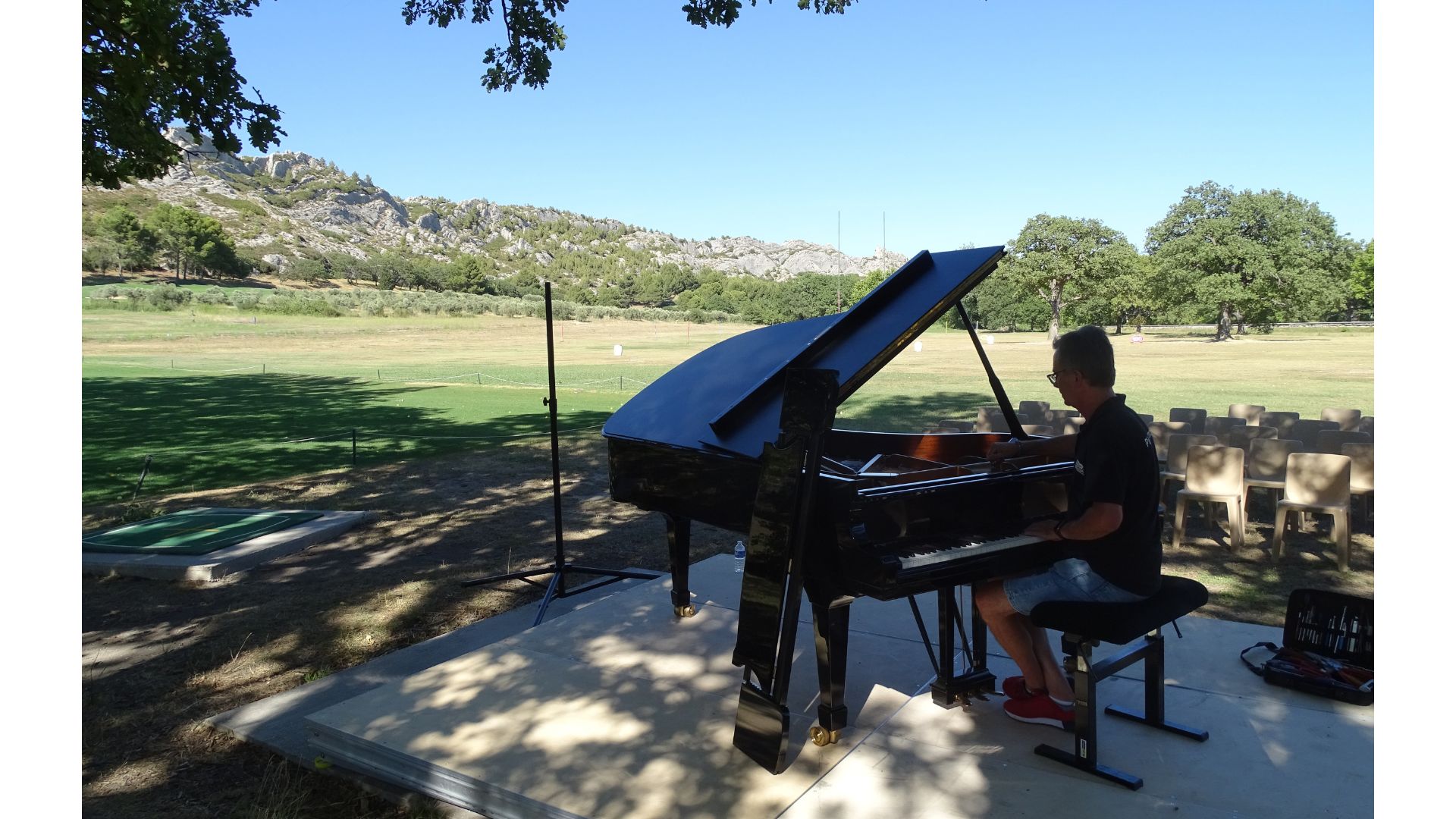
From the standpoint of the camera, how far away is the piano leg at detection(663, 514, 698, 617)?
577cm

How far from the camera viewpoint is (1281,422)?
413 inches

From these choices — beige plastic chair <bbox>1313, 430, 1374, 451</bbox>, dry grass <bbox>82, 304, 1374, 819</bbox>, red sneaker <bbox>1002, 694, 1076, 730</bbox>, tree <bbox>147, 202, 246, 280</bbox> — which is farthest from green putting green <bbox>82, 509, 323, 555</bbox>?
tree <bbox>147, 202, 246, 280</bbox>

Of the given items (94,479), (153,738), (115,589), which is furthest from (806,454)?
(94,479)

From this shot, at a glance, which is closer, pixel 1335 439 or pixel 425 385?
pixel 1335 439

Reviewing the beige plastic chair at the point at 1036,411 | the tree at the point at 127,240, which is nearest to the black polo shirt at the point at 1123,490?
the beige plastic chair at the point at 1036,411

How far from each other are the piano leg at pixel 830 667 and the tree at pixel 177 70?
21.0 feet

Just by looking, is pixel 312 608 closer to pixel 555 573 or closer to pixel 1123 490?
pixel 555 573

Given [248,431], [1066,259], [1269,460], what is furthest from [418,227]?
[1269,460]

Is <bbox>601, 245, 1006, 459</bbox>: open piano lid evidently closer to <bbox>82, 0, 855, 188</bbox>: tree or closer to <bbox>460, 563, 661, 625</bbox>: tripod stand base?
<bbox>460, 563, 661, 625</bbox>: tripod stand base

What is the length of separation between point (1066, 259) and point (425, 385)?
4429 centimetres

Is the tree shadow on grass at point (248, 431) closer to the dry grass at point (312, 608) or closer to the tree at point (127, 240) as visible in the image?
the dry grass at point (312, 608)

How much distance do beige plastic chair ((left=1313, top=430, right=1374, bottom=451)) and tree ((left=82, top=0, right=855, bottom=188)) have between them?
7575mm

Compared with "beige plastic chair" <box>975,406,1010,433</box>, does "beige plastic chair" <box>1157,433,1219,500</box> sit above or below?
below

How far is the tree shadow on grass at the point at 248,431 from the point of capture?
1334 centimetres
